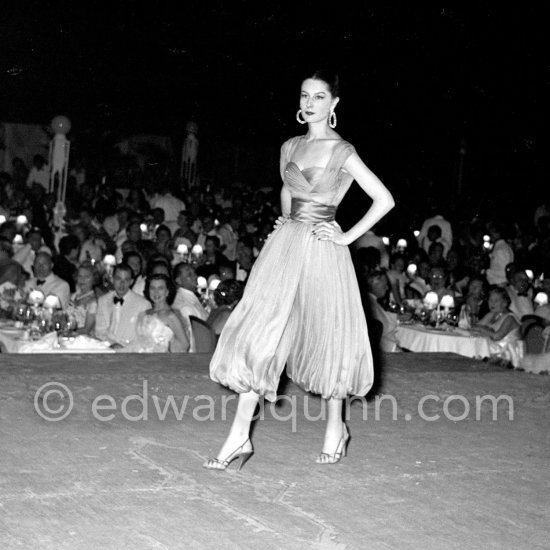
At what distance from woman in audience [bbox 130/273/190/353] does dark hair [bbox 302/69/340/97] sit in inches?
151

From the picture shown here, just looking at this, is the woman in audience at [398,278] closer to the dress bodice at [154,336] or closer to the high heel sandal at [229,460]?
the dress bodice at [154,336]

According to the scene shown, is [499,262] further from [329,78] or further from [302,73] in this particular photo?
[329,78]

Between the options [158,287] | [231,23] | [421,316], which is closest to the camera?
[158,287]

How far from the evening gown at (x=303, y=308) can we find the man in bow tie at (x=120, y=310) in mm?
4208

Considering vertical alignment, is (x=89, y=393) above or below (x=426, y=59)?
below

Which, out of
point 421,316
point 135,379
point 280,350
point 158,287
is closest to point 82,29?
point 421,316

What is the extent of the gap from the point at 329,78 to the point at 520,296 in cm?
738

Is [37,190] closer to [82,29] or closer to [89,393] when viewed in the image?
[82,29]

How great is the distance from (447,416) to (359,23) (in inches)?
486

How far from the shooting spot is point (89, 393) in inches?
219

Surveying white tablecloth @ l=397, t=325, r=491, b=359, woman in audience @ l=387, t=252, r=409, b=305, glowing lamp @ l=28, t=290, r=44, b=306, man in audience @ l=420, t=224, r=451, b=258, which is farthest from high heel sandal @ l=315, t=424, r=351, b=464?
man in audience @ l=420, t=224, r=451, b=258

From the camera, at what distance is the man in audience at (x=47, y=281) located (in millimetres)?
10070

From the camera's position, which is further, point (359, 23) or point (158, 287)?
point (359, 23)

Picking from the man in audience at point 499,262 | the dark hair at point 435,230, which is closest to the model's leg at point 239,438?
the man in audience at point 499,262
